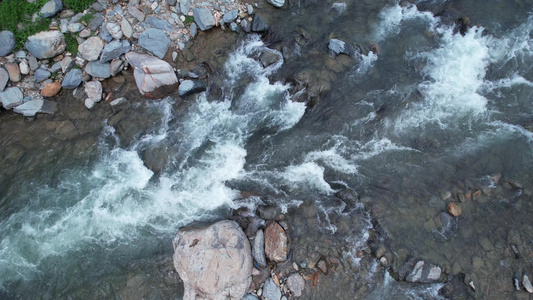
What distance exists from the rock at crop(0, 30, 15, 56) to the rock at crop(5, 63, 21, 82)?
1.11 ft

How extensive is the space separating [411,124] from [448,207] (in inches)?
87.0

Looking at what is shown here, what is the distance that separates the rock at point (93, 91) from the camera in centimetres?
916

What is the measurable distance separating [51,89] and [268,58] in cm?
592

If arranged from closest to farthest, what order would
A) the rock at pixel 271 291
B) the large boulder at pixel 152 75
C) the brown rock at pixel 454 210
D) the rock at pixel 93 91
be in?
the rock at pixel 271 291 < the brown rock at pixel 454 210 < the large boulder at pixel 152 75 < the rock at pixel 93 91

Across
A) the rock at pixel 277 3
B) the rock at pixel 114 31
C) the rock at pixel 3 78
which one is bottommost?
the rock at pixel 3 78

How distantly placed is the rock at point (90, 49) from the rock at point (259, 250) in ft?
21.2

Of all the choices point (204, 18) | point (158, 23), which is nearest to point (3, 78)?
point (158, 23)

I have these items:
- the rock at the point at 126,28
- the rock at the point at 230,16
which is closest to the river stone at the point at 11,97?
the rock at the point at 126,28

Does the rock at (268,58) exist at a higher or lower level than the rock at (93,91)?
higher

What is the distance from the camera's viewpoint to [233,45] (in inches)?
383

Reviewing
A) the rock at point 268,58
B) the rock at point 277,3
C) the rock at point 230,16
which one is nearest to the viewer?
the rock at point 268,58

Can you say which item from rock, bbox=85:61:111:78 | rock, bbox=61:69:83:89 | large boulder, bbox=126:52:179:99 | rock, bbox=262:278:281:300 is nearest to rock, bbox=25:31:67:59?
rock, bbox=61:69:83:89

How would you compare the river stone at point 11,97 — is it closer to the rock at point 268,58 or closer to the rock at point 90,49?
the rock at point 90,49

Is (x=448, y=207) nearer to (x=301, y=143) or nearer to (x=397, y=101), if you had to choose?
(x=397, y=101)
